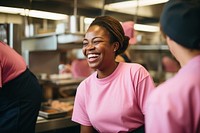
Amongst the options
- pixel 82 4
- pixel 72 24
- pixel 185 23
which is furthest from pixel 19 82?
pixel 82 4

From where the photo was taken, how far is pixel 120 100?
1.41 metres

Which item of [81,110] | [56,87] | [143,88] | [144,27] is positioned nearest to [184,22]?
[143,88]

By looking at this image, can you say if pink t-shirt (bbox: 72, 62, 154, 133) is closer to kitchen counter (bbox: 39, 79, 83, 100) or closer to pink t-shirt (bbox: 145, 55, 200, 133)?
pink t-shirt (bbox: 145, 55, 200, 133)

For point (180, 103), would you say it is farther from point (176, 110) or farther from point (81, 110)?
point (81, 110)

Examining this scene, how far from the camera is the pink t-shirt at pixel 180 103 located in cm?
76

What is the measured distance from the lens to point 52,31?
2859mm

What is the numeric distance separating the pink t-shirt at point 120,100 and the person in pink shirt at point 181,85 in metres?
0.56

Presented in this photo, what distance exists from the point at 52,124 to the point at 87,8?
5.11 feet

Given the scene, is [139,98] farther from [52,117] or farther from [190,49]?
[52,117]

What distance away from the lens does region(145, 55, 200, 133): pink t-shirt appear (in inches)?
30.0

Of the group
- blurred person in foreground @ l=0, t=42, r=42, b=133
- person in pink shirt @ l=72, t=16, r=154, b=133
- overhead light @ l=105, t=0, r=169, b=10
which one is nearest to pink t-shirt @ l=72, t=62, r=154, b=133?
person in pink shirt @ l=72, t=16, r=154, b=133

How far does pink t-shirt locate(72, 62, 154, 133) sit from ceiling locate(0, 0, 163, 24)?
56.3 inches

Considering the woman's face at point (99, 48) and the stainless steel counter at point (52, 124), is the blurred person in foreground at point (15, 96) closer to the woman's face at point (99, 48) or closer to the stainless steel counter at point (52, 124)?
the stainless steel counter at point (52, 124)

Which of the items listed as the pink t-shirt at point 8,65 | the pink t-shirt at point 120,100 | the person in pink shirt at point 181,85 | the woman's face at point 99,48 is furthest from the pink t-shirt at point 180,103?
the pink t-shirt at point 8,65
